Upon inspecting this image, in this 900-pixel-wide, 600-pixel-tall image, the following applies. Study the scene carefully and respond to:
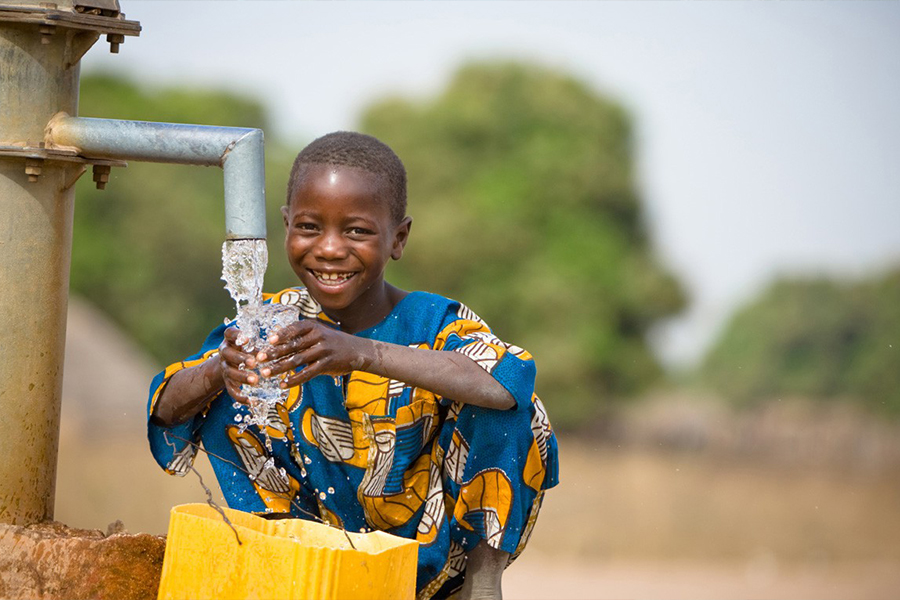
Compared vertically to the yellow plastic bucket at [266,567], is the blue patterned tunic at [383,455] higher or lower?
higher

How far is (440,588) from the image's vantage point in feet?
8.25

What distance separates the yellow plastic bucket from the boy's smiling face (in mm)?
669

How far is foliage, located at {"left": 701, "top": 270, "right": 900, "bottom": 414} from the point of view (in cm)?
1406

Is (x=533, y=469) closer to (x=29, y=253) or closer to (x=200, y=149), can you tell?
(x=200, y=149)

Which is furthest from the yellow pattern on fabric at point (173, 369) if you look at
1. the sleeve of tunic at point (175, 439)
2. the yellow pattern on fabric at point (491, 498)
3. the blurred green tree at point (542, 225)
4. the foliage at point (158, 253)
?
the foliage at point (158, 253)

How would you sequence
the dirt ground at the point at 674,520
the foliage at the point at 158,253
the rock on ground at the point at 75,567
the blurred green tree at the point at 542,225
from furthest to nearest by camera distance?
1. the foliage at the point at 158,253
2. the blurred green tree at the point at 542,225
3. the dirt ground at the point at 674,520
4. the rock on ground at the point at 75,567

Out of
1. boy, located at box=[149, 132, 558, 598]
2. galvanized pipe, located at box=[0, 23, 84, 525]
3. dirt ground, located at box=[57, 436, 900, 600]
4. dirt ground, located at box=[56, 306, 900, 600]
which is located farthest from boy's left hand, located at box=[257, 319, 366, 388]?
dirt ground, located at box=[56, 306, 900, 600]

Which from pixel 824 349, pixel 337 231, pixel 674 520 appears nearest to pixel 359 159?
pixel 337 231

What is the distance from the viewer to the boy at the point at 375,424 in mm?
2336

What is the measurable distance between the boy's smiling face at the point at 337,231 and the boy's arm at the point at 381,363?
288 mm

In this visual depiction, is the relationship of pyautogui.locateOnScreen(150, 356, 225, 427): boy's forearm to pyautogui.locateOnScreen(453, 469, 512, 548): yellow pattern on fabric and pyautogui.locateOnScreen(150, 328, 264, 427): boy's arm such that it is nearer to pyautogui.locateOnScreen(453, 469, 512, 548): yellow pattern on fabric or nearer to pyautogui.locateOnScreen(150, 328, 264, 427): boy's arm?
pyautogui.locateOnScreen(150, 328, 264, 427): boy's arm

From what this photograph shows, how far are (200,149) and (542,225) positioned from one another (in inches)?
432

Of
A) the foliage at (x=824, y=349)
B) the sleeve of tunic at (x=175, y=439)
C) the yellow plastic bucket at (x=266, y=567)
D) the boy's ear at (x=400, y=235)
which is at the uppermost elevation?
the foliage at (x=824, y=349)

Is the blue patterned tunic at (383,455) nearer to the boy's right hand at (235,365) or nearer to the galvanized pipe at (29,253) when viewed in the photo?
the galvanized pipe at (29,253)
